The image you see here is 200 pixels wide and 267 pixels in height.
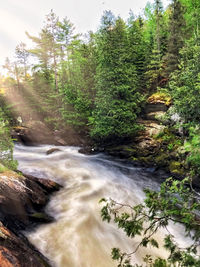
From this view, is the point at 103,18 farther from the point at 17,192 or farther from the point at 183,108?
the point at 17,192

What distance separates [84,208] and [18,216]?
2.75 metres

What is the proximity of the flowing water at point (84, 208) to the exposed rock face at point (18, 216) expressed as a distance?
1.56ft

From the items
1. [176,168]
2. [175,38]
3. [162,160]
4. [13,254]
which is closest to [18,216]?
[13,254]

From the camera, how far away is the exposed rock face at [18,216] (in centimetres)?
347

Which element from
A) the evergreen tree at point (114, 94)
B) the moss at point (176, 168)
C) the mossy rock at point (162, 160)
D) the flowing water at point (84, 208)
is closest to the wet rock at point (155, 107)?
the evergreen tree at point (114, 94)

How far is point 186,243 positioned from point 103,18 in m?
18.2

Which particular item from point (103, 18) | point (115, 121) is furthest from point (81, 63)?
point (115, 121)

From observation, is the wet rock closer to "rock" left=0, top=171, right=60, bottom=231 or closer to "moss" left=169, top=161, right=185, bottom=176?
"moss" left=169, top=161, right=185, bottom=176

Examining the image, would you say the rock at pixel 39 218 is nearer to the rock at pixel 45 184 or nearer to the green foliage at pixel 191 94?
the rock at pixel 45 184

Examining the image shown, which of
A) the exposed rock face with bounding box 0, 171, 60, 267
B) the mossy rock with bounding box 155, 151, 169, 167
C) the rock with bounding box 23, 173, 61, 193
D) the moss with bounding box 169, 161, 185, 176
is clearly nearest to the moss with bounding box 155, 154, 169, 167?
the mossy rock with bounding box 155, 151, 169, 167

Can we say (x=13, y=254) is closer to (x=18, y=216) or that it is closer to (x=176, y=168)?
(x=18, y=216)

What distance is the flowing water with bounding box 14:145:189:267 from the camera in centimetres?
504

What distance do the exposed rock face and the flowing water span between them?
1.56 feet

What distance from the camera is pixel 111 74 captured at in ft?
48.1
